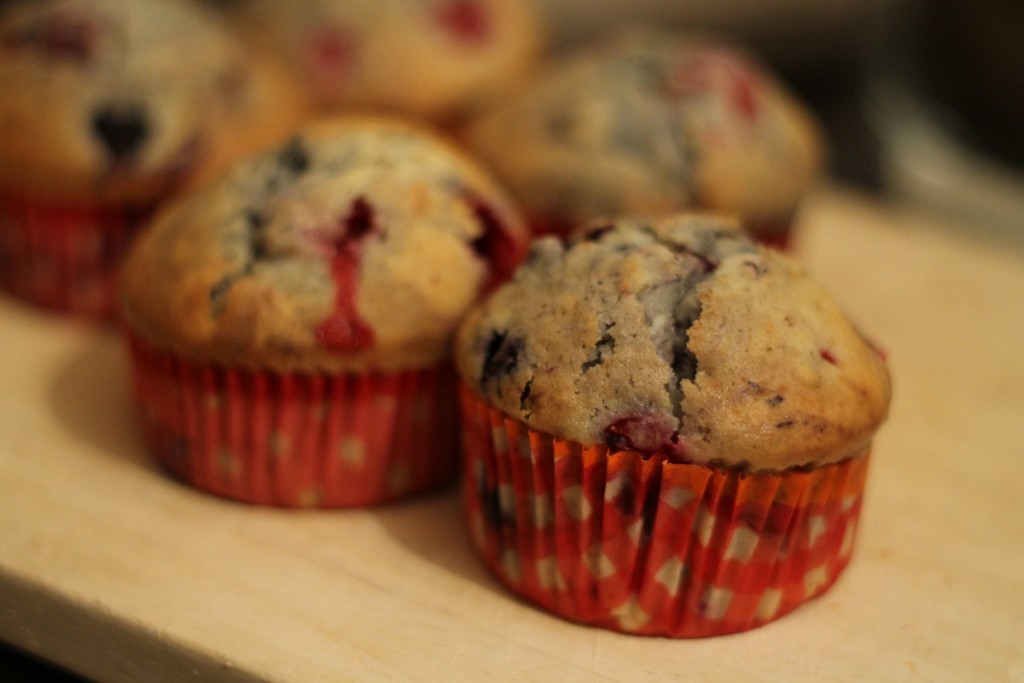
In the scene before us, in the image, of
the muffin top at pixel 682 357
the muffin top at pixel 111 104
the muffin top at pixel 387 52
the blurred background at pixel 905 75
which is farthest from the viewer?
the blurred background at pixel 905 75

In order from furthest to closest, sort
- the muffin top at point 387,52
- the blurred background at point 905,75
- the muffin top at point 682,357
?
the blurred background at point 905,75 < the muffin top at point 387,52 < the muffin top at point 682,357

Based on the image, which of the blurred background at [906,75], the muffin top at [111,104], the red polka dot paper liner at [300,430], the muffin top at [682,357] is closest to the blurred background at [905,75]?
the blurred background at [906,75]

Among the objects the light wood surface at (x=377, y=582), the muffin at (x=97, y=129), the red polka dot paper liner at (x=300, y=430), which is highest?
the muffin at (x=97, y=129)

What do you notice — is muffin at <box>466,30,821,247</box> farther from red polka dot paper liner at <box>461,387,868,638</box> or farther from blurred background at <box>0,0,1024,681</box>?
blurred background at <box>0,0,1024,681</box>

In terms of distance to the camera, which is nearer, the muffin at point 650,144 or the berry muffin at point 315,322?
the berry muffin at point 315,322

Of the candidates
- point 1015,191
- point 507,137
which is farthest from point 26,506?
point 1015,191

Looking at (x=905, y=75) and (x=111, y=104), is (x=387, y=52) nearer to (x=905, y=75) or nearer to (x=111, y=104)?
(x=111, y=104)

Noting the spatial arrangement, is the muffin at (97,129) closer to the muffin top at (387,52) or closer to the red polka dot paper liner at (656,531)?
the muffin top at (387,52)

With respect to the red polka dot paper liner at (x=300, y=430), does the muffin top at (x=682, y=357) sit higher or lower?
higher

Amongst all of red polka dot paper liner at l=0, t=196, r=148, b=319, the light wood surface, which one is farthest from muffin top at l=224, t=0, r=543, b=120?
the light wood surface
